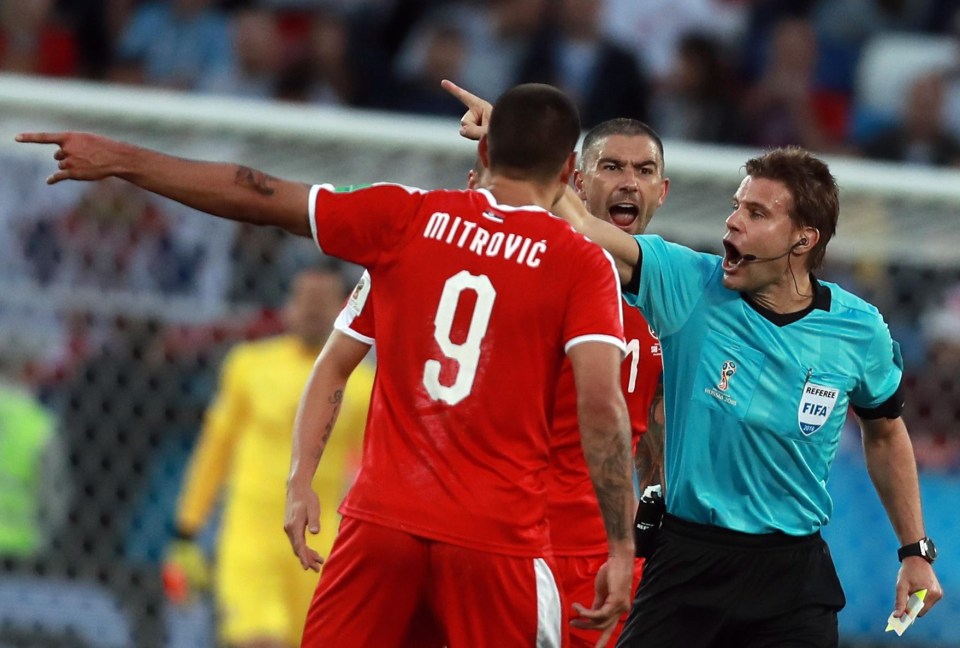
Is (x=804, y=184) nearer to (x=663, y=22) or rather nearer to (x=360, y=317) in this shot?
(x=360, y=317)

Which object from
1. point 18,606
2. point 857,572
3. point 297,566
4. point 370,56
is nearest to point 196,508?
point 297,566

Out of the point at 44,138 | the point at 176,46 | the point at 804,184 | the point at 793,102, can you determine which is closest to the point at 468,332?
the point at 44,138

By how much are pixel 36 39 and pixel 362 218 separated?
762cm

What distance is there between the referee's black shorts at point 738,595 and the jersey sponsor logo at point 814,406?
32 centimetres

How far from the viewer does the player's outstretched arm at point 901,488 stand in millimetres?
4941

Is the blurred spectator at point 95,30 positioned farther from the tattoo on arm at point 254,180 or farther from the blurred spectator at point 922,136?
the tattoo on arm at point 254,180

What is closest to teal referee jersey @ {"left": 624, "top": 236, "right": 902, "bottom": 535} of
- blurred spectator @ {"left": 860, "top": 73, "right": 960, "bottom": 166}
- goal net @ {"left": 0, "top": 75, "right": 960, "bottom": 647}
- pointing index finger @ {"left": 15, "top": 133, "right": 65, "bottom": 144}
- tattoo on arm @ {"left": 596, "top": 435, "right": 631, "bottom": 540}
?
tattoo on arm @ {"left": 596, "top": 435, "right": 631, "bottom": 540}

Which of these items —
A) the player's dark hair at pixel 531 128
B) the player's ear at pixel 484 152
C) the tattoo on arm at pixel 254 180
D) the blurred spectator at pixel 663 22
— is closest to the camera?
the tattoo on arm at pixel 254 180

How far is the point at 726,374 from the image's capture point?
15.2ft

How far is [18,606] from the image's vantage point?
26.7ft

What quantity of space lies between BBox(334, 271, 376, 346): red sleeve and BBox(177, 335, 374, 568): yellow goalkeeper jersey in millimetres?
3522

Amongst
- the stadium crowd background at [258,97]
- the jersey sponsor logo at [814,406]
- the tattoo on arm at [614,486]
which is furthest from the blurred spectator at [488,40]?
the tattoo on arm at [614,486]

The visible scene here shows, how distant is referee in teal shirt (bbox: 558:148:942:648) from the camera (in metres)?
4.60

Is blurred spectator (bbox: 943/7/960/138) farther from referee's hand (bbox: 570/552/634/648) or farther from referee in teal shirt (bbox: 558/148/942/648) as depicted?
referee's hand (bbox: 570/552/634/648)
